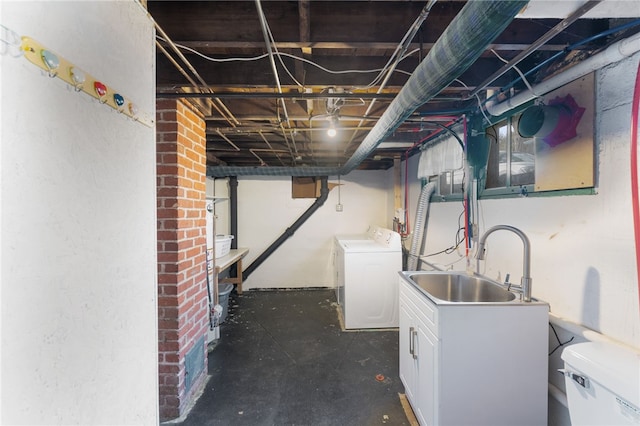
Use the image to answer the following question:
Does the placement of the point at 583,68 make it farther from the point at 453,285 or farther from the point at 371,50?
the point at 453,285

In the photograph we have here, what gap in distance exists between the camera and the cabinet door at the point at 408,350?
1.67m

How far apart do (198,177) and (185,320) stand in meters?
1.01

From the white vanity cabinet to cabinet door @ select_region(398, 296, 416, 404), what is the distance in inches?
13.0

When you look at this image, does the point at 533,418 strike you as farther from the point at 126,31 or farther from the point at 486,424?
the point at 126,31

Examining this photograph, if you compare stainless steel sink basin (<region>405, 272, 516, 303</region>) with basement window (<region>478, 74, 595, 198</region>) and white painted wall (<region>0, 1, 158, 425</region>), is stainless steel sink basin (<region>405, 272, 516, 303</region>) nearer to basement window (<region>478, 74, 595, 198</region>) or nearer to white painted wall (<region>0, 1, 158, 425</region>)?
basement window (<region>478, 74, 595, 198</region>)

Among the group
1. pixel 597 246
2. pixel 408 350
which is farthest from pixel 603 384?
pixel 408 350

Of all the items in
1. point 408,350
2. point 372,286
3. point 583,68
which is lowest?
point 408,350

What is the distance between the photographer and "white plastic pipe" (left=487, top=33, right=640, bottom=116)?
1011 millimetres

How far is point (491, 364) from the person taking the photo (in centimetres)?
131

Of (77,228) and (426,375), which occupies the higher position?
(77,228)

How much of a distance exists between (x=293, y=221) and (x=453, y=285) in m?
2.87

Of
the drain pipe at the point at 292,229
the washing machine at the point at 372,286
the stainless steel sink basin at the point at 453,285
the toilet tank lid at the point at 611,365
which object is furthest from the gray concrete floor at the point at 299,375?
the toilet tank lid at the point at 611,365

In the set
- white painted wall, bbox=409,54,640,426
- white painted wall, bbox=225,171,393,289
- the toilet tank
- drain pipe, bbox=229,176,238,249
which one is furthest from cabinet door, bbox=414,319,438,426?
drain pipe, bbox=229,176,238,249

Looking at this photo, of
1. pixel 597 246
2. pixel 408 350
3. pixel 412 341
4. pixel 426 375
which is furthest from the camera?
pixel 408 350
